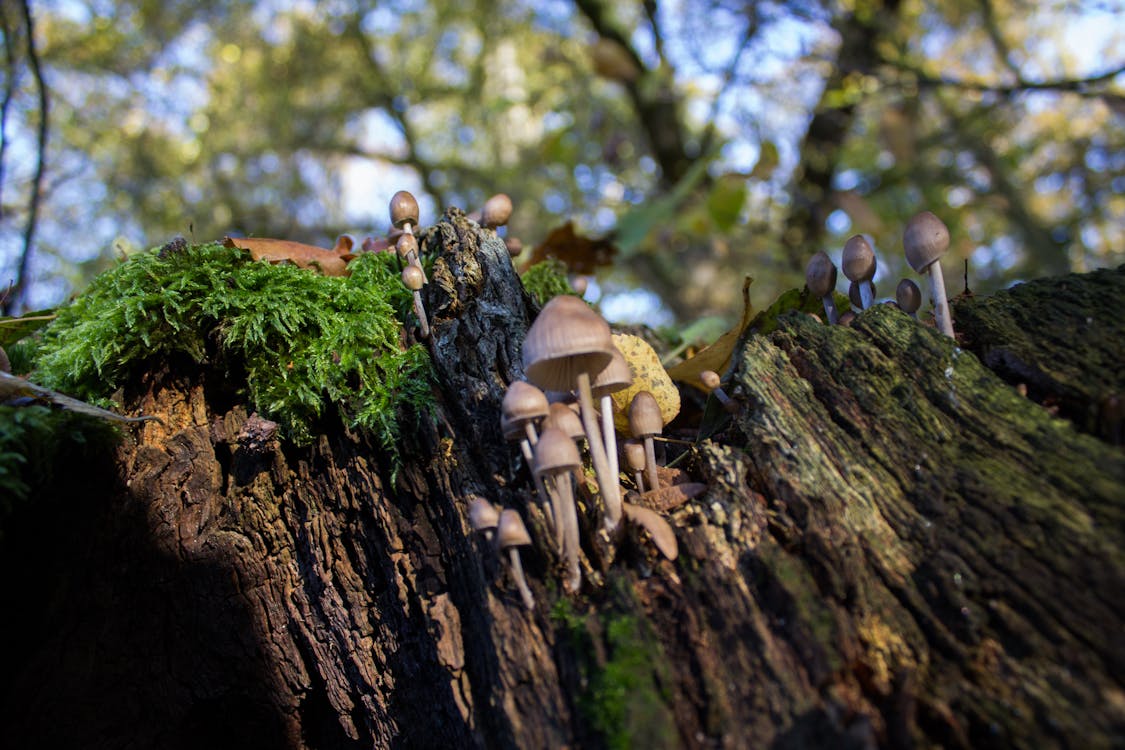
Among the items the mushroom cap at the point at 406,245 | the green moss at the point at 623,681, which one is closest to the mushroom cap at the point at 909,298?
the green moss at the point at 623,681

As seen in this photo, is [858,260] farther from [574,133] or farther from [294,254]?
[574,133]

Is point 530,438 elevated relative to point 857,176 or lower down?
lower down

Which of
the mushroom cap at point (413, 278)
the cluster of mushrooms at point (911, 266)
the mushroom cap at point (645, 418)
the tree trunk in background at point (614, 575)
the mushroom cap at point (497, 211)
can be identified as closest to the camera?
the tree trunk in background at point (614, 575)

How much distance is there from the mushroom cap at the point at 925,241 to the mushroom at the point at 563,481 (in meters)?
1.45

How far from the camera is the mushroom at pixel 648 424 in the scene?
2.14 meters

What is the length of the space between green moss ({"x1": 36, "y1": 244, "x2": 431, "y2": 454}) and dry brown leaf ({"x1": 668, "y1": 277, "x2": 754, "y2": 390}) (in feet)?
3.68

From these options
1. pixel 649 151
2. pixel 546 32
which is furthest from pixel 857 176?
A: pixel 546 32

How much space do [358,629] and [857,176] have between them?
11406 millimetres

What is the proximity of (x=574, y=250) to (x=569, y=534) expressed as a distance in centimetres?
270

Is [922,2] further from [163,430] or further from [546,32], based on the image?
[163,430]

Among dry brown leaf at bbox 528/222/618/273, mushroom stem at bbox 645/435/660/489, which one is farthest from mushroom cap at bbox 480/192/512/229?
mushroom stem at bbox 645/435/660/489

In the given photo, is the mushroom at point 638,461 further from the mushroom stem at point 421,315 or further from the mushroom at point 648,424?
the mushroom stem at point 421,315

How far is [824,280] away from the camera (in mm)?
2438

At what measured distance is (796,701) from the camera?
147 cm
